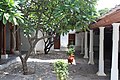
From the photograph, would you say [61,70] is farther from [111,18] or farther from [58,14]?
[58,14]

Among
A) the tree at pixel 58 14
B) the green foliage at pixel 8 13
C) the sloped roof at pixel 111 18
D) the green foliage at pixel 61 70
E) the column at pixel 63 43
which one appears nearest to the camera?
the green foliage at pixel 8 13

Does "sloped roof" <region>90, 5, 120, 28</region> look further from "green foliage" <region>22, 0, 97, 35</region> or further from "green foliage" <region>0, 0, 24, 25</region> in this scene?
"green foliage" <region>0, 0, 24, 25</region>

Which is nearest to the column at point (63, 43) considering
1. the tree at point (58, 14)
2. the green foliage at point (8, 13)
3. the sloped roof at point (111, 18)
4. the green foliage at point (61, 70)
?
the tree at point (58, 14)

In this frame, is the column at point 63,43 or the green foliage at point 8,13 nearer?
the green foliage at point 8,13

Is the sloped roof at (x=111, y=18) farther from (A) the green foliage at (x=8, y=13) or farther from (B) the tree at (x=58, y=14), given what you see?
(A) the green foliage at (x=8, y=13)

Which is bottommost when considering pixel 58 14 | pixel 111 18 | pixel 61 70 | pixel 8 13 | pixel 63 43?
pixel 61 70

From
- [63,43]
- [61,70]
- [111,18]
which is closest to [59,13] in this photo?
[111,18]

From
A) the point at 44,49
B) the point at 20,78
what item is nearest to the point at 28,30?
the point at 20,78

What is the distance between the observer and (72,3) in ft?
30.4

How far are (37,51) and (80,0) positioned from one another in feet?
45.3

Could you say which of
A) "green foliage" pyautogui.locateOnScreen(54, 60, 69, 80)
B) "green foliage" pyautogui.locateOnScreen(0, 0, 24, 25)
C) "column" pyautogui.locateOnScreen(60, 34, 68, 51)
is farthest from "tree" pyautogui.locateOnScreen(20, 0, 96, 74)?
"column" pyautogui.locateOnScreen(60, 34, 68, 51)

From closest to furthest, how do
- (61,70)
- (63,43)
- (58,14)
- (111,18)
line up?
1. (61,70)
2. (111,18)
3. (58,14)
4. (63,43)

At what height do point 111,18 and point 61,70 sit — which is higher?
point 111,18

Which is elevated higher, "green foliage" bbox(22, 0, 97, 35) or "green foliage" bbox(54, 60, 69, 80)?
"green foliage" bbox(22, 0, 97, 35)
